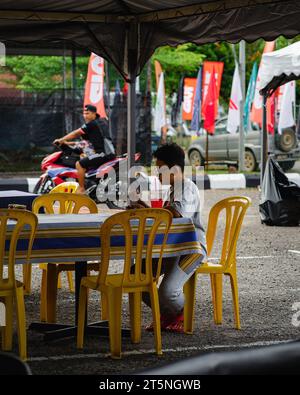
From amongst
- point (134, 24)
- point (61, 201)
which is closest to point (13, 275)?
point (61, 201)

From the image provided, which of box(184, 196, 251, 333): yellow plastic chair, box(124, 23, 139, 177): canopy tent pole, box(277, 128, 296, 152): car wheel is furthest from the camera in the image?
box(277, 128, 296, 152): car wheel

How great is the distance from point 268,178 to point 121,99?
10.1 m

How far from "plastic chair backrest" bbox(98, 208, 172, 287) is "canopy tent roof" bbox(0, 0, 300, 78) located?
2987 mm

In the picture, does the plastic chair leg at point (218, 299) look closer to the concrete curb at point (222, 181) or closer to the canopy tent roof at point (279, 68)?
the canopy tent roof at point (279, 68)

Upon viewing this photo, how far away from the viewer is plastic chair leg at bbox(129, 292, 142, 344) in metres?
6.71

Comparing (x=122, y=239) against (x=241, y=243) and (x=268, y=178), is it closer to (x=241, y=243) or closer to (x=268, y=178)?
(x=241, y=243)

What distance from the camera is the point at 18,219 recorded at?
625cm

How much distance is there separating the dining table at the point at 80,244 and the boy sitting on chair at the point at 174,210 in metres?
0.15

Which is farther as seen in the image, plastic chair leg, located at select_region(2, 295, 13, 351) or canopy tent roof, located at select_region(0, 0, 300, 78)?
canopy tent roof, located at select_region(0, 0, 300, 78)

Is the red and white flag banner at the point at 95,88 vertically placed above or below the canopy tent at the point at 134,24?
below

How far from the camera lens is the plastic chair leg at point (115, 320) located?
251 inches

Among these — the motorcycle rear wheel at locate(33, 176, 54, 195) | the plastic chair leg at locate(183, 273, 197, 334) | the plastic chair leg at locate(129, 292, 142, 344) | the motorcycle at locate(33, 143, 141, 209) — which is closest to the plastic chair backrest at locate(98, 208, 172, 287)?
the plastic chair leg at locate(129, 292, 142, 344)

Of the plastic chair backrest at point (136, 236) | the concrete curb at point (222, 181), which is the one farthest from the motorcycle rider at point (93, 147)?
the plastic chair backrest at point (136, 236)

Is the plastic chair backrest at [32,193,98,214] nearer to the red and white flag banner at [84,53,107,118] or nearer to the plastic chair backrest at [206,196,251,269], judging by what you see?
the plastic chair backrest at [206,196,251,269]
